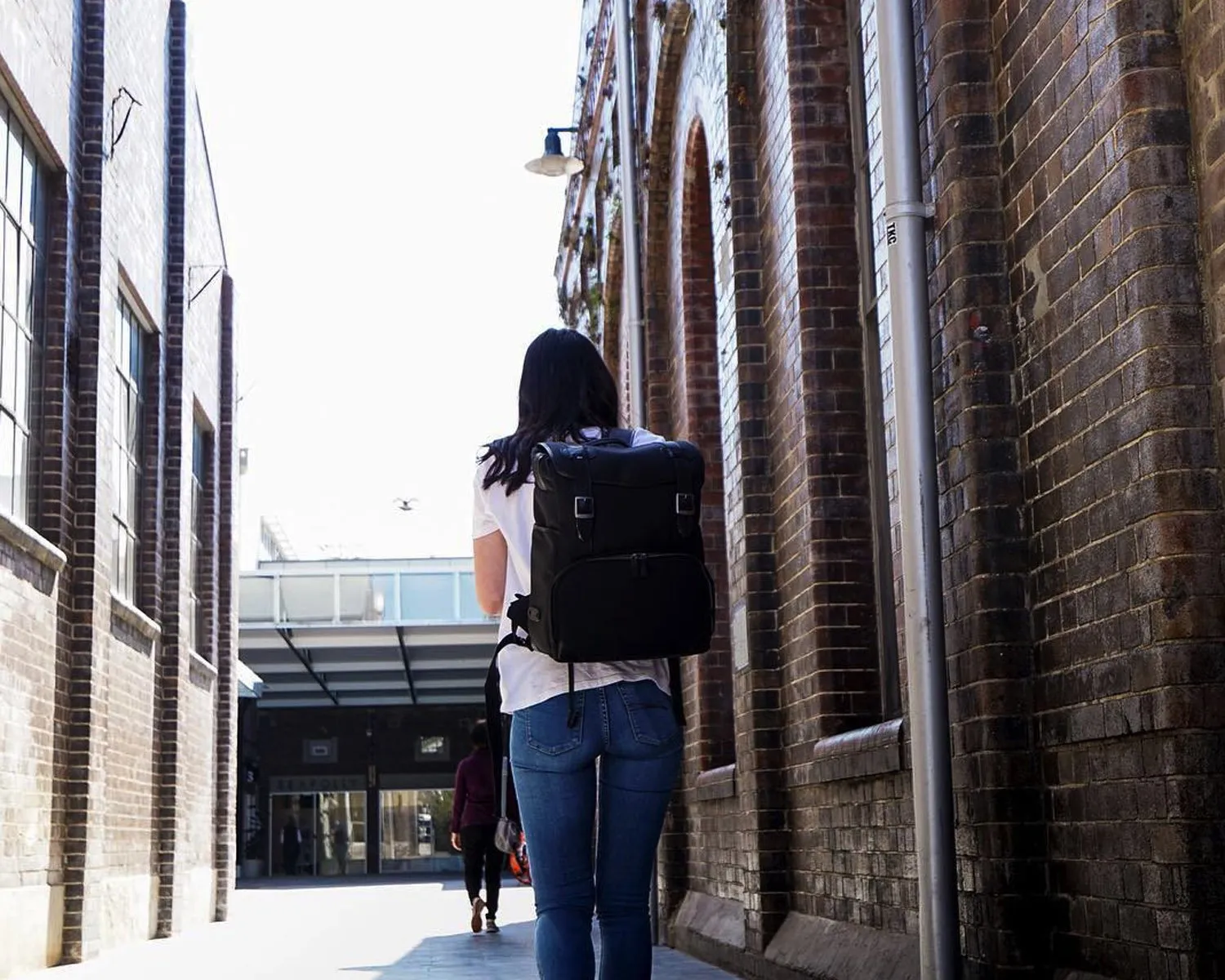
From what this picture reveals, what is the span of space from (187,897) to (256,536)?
24.5 m

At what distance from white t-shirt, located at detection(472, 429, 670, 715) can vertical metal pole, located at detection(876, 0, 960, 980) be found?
1128mm

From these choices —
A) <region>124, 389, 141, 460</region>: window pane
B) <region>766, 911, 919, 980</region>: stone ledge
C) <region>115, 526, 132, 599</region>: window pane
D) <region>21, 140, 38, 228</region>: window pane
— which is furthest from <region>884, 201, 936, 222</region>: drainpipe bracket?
<region>124, 389, 141, 460</region>: window pane

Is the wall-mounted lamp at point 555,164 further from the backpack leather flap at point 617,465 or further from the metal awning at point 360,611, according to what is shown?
the metal awning at point 360,611

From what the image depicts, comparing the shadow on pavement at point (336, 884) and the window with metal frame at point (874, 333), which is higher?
the window with metal frame at point (874, 333)

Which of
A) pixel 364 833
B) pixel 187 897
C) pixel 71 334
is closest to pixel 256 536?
→ pixel 364 833

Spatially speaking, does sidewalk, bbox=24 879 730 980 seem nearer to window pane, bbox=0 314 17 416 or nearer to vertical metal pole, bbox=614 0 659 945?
vertical metal pole, bbox=614 0 659 945

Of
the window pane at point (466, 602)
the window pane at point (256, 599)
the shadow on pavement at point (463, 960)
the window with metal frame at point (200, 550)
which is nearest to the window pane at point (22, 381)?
the shadow on pavement at point (463, 960)

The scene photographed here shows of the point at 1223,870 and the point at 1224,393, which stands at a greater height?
the point at 1224,393

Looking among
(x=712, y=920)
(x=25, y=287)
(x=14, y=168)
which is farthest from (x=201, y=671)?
(x=712, y=920)

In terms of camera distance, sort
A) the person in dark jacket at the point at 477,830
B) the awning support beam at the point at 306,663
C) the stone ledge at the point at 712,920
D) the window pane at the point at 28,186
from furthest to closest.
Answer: the awning support beam at the point at 306,663 < the person in dark jacket at the point at 477,830 < the window pane at the point at 28,186 < the stone ledge at the point at 712,920

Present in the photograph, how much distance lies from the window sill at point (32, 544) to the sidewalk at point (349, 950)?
2.56 meters

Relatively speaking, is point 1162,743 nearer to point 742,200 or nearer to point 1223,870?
point 1223,870

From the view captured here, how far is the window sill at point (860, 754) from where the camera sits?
6.01 m

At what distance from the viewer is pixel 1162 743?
3.68 metres
